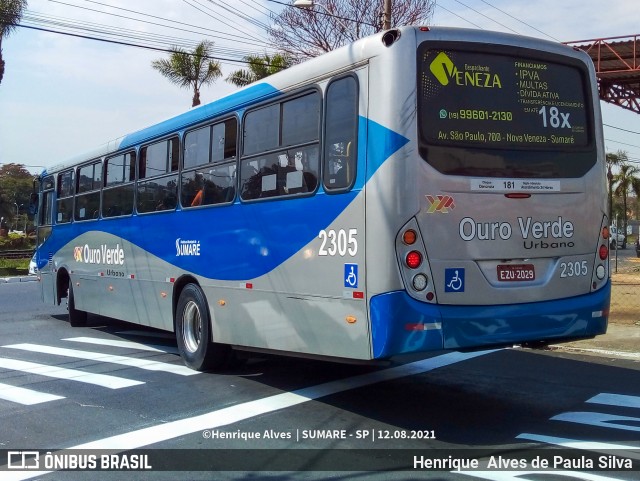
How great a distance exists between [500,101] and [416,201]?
1352 millimetres

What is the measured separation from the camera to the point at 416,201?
6.29 metres

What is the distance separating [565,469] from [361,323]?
196 centimetres

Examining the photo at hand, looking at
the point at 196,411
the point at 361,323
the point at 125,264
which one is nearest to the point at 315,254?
→ the point at 361,323

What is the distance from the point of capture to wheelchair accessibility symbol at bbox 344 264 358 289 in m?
6.49

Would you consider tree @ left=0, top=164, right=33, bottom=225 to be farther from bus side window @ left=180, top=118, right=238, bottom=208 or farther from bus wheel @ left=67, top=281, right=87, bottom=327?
bus side window @ left=180, top=118, right=238, bottom=208

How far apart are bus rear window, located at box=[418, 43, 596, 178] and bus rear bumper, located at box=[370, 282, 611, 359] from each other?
1198 millimetres

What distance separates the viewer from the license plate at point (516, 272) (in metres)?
6.62

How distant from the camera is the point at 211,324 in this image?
9031 millimetres

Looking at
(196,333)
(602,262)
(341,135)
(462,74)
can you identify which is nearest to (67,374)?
(196,333)

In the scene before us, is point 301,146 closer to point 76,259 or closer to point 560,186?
point 560,186

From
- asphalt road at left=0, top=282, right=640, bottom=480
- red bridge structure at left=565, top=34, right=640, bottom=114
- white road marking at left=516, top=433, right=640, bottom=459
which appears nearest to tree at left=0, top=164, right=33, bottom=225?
red bridge structure at left=565, top=34, right=640, bottom=114

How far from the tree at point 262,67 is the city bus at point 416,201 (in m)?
21.3

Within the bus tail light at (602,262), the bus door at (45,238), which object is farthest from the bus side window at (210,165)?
the bus door at (45,238)

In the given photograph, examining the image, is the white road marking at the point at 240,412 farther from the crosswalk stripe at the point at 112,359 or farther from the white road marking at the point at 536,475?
the white road marking at the point at 536,475
